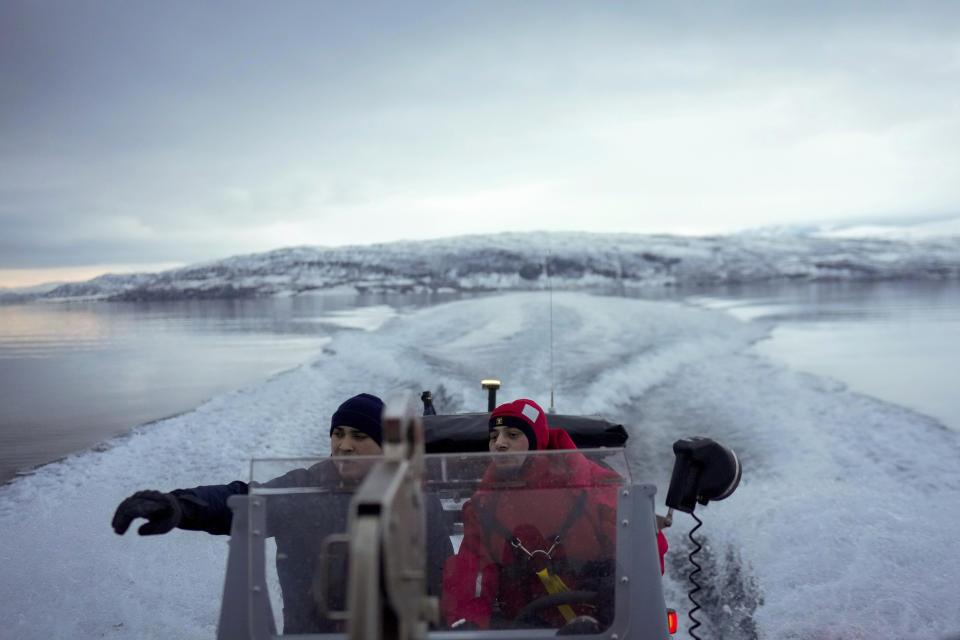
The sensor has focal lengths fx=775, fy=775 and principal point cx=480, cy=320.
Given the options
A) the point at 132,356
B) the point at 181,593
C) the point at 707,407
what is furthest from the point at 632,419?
the point at 132,356

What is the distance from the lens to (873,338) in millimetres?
14242

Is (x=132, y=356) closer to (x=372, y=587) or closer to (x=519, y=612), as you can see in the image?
(x=519, y=612)

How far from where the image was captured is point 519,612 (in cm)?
198

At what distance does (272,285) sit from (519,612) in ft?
71.3

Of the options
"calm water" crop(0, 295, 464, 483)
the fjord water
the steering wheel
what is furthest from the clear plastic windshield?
"calm water" crop(0, 295, 464, 483)

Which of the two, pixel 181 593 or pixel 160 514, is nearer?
pixel 160 514

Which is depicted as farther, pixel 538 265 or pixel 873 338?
pixel 538 265

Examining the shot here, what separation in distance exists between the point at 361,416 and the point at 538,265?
20.6m

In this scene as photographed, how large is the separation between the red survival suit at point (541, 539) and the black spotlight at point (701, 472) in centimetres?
30

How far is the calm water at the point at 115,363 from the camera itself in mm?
7613

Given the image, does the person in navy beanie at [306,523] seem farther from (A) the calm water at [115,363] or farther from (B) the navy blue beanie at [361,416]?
(A) the calm water at [115,363]

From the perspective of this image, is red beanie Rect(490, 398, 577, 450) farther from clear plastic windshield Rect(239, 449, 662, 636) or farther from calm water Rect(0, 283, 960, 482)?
calm water Rect(0, 283, 960, 482)

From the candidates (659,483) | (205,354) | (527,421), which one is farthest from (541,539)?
(205,354)

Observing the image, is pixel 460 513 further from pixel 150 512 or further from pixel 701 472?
pixel 150 512
